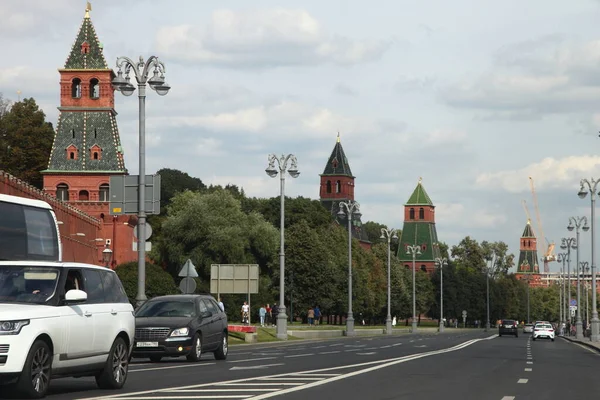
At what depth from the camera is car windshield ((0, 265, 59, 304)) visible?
15.4 meters

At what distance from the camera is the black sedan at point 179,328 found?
27562 mm

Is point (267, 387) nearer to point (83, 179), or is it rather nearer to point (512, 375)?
point (512, 375)

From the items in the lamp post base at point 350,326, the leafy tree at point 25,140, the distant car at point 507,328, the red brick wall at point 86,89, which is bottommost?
the distant car at point 507,328

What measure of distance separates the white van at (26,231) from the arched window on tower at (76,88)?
94.2 meters

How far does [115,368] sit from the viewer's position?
57.2 ft

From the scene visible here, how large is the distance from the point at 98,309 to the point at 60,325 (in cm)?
145

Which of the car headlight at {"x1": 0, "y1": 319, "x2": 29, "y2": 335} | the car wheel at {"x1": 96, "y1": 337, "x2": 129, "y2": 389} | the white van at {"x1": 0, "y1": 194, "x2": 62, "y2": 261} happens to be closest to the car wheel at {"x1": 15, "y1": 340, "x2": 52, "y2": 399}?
the car headlight at {"x1": 0, "y1": 319, "x2": 29, "y2": 335}

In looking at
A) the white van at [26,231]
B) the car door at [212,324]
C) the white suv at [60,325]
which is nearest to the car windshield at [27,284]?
the white suv at [60,325]

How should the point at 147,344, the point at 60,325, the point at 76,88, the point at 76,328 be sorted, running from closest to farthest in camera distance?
the point at 60,325 → the point at 76,328 → the point at 147,344 → the point at 76,88

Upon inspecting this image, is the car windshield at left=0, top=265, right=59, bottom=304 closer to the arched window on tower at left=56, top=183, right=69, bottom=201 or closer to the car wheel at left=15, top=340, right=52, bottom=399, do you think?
the car wheel at left=15, top=340, right=52, bottom=399

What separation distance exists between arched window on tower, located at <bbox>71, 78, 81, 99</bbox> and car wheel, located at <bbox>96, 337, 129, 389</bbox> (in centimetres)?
9836

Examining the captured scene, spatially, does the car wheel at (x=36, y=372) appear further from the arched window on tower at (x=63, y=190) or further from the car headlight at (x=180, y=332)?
the arched window on tower at (x=63, y=190)

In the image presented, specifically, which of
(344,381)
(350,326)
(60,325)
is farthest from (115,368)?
Answer: (350,326)

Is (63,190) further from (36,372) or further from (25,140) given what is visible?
(36,372)
